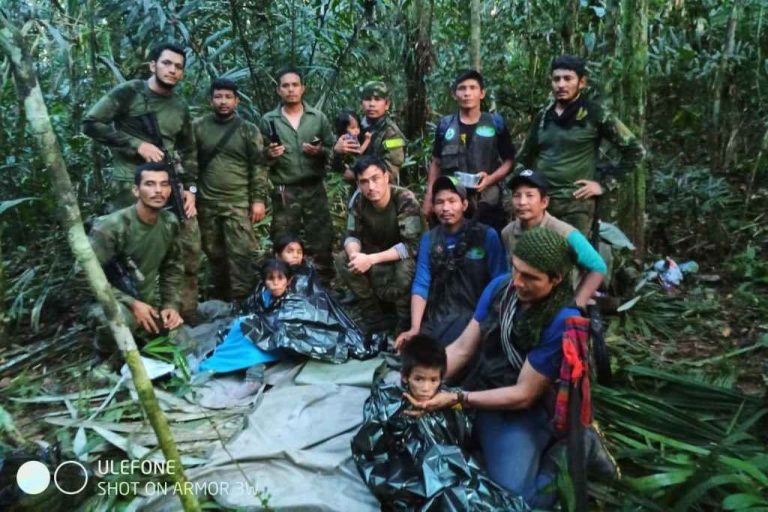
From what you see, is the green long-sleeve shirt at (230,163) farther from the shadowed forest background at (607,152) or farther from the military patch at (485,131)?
the military patch at (485,131)

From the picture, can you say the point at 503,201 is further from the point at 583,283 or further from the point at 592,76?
the point at 592,76

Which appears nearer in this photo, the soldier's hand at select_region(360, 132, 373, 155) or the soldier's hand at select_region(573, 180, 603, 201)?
the soldier's hand at select_region(573, 180, 603, 201)

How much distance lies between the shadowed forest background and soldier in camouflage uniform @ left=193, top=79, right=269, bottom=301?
3.65 feet

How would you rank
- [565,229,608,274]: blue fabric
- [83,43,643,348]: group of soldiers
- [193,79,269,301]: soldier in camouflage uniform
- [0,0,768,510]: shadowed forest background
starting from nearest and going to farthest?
[0,0,768,510]: shadowed forest background < [565,229,608,274]: blue fabric < [83,43,643,348]: group of soldiers < [193,79,269,301]: soldier in camouflage uniform

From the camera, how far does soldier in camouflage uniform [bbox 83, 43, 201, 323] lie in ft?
15.8

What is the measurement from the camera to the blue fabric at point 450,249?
420 centimetres

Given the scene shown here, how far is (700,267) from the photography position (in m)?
6.09

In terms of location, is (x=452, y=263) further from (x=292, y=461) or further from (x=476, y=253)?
(x=292, y=461)

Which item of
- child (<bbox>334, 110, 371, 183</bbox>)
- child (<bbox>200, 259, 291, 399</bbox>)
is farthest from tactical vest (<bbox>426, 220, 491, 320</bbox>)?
child (<bbox>334, 110, 371, 183</bbox>)

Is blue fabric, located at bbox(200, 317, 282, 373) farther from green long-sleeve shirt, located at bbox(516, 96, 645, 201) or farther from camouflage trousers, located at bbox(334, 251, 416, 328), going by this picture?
green long-sleeve shirt, located at bbox(516, 96, 645, 201)

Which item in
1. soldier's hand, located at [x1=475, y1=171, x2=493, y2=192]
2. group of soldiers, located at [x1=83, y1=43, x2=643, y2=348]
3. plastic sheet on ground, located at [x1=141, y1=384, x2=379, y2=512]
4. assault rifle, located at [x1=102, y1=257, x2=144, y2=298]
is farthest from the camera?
soldier's hand, located at [x1=475, y1=171, x2=493, y2=192]

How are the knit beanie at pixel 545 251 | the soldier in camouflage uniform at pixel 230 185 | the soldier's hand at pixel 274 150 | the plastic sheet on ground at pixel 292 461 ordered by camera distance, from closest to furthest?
the knit beanie at pixel 545 251, the plastic sheet on ground at pixel 292 461, the soldier in camouflage uniform at pixel 230 185, the soldier's hand at pixel 274 150

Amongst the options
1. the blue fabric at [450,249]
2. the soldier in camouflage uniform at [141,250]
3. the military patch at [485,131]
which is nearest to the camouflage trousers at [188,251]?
the soldier in camouflage uniform at [141,250]

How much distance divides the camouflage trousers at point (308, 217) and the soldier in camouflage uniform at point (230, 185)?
0.18m
